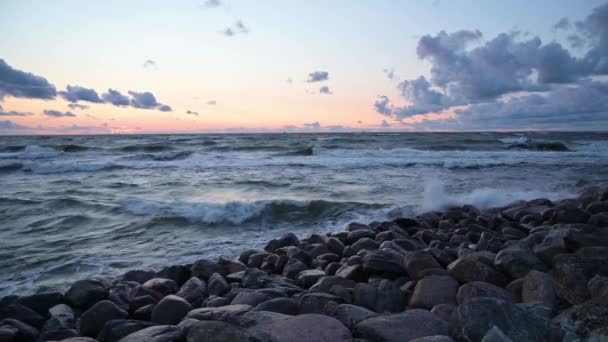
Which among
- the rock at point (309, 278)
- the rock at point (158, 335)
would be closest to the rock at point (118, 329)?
the rock at point (158, 335)

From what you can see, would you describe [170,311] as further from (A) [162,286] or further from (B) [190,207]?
(B) [190,207]

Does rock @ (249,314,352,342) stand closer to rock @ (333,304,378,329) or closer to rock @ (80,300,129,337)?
rock @ (333,304,378,329)

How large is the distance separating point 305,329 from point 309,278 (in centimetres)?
150

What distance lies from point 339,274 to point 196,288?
1.40 meters

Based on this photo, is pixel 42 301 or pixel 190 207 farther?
pixel 190 207

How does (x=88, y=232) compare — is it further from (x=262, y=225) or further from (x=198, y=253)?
(x=262, y=225)

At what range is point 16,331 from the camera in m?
2.96

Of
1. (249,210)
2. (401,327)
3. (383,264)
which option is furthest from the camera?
(249,210)

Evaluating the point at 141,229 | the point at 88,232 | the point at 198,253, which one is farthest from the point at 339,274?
the point at 88,232

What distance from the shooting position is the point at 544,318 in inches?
83.0

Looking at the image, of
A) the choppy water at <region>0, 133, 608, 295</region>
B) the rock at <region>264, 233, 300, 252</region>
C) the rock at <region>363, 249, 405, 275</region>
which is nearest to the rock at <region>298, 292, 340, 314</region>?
the rock at <region>363, 249, 405, 275</region>

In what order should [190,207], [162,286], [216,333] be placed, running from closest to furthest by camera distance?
1. [216,333]
2. [162,286]
3. [190,207]

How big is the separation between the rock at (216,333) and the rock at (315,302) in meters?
0.84

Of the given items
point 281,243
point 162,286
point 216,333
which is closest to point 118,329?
point 216,333
